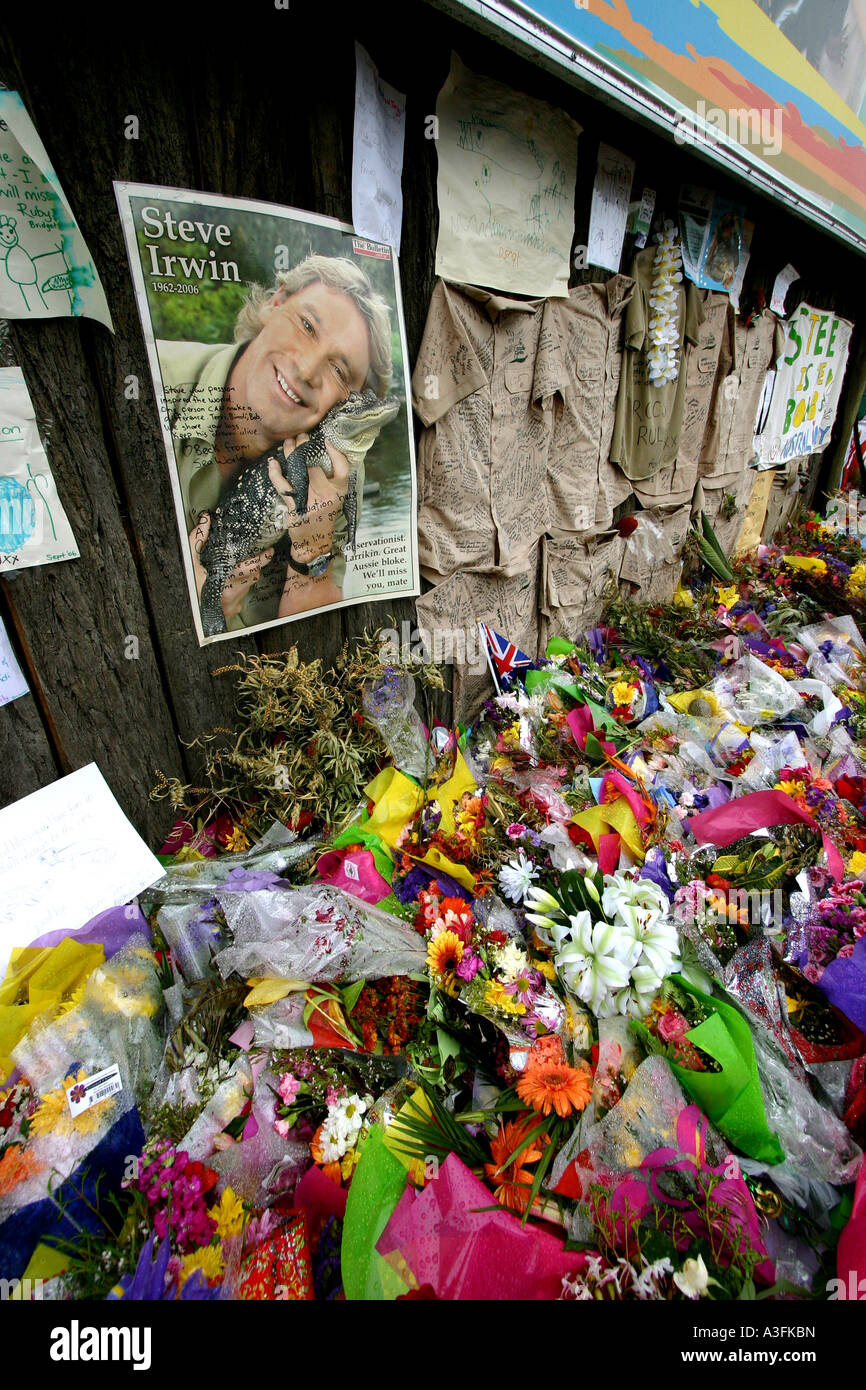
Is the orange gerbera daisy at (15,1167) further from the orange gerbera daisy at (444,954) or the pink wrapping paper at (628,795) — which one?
the pink wrapping paper at (628,795)

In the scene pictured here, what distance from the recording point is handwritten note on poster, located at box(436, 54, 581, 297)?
1520 millimetres

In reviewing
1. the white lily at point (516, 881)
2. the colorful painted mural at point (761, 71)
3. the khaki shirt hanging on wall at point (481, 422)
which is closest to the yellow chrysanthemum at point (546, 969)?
the white lily at point (516, 881)

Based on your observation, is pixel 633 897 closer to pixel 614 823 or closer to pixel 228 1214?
pixel 614 823

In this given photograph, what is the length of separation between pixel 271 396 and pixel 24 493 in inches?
22.7

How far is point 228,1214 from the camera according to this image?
0.97 metres

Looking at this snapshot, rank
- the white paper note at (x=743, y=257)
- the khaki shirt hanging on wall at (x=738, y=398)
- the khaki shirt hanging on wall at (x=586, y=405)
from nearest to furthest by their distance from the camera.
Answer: the khaki shirt hanging on wall at (x=586, y=405)
the white paper note at (x=743, y=257)
the khaki shirt hanging on wall at (x=738, y=398)

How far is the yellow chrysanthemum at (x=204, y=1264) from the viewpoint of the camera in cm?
89

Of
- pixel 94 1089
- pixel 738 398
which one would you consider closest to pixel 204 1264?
pixel 94 1089

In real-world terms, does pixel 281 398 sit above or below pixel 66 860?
above

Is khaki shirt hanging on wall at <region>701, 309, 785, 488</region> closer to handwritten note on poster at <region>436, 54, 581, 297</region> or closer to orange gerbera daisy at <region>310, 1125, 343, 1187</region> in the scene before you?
handwritten note on poster at <region>436, 54, 581, 297</region>

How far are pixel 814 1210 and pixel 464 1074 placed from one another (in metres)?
0.63

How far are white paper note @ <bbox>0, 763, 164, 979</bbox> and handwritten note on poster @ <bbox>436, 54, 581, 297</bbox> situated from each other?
169cm

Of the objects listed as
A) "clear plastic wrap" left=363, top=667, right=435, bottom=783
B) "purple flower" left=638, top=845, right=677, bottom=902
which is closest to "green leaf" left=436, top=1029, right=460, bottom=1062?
"purple flower" left=638, top=845, right=677, bottom=902

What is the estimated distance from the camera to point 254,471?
142 cm
